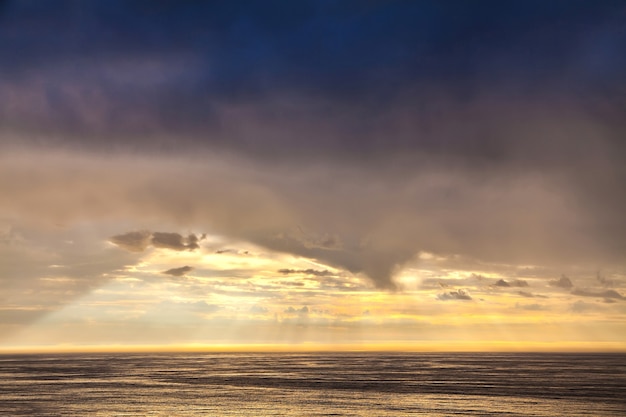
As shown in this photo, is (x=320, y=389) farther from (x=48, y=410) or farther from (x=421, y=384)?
(x=48, y=410)

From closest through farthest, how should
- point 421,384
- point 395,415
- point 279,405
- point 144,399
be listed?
point 395,415 < point 279,405 < point 144,399 < point 421,384

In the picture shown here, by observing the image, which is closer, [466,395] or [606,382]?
[466,395]

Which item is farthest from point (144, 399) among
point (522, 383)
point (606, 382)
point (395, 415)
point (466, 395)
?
point (606, 382)

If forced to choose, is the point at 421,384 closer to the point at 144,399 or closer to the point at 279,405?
the point at 279,405

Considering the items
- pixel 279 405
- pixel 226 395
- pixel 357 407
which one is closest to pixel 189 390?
pixel 226 395

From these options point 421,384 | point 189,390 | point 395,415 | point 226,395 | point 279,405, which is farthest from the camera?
point 421,384

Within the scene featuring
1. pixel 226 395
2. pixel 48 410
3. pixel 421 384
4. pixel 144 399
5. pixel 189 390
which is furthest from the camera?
pixel 421 384

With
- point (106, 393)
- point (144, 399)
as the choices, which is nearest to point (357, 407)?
point (144, 399)

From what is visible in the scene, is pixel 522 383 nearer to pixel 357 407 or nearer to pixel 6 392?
pixel 357 407

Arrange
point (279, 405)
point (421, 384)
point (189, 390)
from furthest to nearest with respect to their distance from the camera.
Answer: point (421, 384) < point (189, 390) < point (279, 405)

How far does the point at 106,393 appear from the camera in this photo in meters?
116

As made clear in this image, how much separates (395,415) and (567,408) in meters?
25.8

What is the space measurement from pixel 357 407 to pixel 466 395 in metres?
25.8

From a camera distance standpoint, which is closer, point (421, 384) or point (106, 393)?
point (106, 393)
